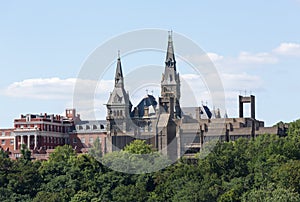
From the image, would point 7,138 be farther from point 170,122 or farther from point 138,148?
point 138,148

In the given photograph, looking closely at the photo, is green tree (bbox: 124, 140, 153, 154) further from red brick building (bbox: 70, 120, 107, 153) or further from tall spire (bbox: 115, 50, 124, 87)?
red brick building (bbox: 70, 120, 107, 153)

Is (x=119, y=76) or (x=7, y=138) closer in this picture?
(x=119, y=76)

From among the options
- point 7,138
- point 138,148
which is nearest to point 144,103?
point 138,148

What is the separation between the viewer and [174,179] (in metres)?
85.0

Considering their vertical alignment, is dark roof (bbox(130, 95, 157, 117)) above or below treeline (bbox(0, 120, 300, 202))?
above

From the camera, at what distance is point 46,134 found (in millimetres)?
135625

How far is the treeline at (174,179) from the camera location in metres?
78.5

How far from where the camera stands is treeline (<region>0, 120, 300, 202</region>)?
78500mm

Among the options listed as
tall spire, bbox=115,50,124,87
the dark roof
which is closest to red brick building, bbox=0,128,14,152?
tall spire, bbox=115,50,124,87

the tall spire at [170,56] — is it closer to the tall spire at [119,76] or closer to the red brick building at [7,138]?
the tall spire at [119,76]

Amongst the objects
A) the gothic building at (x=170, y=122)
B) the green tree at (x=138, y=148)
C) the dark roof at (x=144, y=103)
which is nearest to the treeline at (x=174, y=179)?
the green tree at (x=138, y=148)

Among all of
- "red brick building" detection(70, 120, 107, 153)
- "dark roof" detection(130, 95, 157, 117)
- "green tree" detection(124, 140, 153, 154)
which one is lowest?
"green tree" detection(124, 140, 153, 154)

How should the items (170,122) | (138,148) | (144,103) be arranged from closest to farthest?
(138,148)
(170,122)
(144,103)

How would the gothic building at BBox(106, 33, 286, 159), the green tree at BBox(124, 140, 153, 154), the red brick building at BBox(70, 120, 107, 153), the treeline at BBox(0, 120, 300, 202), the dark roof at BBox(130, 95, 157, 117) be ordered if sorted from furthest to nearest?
the red brick building at BBox(70, 120, 107, 153) < the dark roof at BBox(130, 95, 157, 117) < the gothic building at BBox(106, 33, 286, 159) < the green tree at BBox(124, 140, 153, 154) < the treeline at BBox(0, 120, 300, 202)
